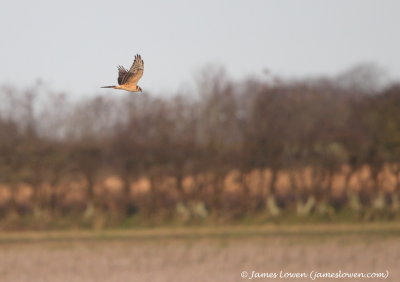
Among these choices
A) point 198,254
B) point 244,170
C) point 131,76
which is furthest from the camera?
point 244,170

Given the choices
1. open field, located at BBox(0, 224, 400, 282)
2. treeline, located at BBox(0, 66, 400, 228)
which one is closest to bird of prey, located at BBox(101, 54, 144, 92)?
open field, located at BBox(0, 224, 400, 282)

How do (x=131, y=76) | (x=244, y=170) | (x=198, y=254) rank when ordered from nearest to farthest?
(x=131, y=76) < (x=198, y=254) < (x=244, y=170)

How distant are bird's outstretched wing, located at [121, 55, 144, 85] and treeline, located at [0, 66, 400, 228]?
28.4 metres

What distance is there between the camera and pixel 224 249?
2628 centimetres

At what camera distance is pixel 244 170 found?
3919 centimetres

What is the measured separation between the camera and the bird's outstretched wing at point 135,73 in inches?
161

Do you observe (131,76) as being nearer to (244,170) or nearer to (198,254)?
(198,254)

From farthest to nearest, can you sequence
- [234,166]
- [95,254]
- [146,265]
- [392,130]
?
[234,166]
[392,130]
[95,254]
[146,265]

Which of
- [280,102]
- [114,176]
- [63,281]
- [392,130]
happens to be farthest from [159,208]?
[63,281]

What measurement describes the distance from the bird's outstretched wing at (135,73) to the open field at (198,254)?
16.6 metres

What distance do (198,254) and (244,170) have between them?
1413cm

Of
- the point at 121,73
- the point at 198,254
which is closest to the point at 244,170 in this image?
the point at 198,254

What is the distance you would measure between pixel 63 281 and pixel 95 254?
507 centimetres

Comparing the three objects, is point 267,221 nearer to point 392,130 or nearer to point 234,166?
point 234,166
